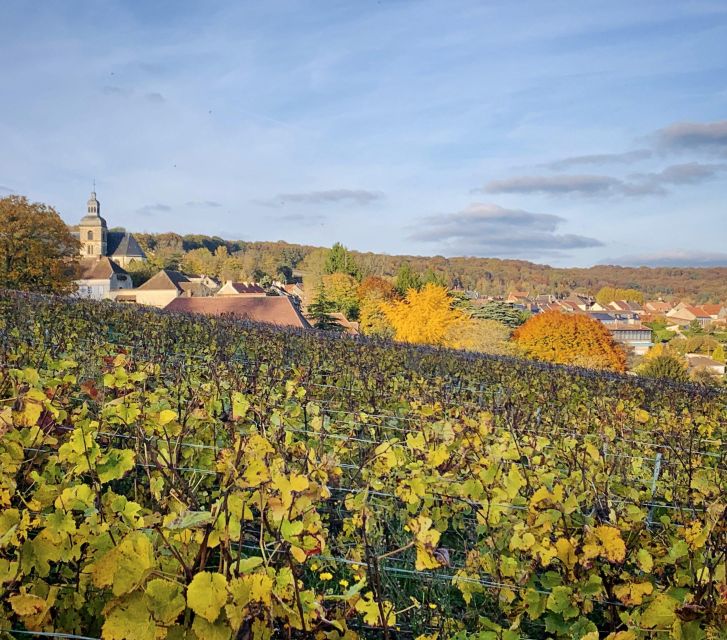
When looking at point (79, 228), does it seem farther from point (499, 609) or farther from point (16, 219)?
point (499, 609)

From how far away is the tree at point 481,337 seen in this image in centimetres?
3253

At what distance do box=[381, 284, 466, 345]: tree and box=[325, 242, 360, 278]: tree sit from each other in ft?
106

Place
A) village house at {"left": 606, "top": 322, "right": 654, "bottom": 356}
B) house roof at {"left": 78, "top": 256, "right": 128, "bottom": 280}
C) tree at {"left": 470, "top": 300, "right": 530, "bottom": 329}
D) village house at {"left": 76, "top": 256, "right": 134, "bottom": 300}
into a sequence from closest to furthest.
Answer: tree at {"left": 470, "top": 300, "right": 530, "bottom": 329} → village house at {"left": 76, "top": 256, "right": 134, "bottom": 300} → house roof at {"left": 78, "top": 256, "right": 128, "bottom": 280} → village house at {"left": 606, "top": 322, "right": 654, "bottom": 356}

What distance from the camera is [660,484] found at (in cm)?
387

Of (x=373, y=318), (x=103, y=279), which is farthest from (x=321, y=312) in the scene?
(x=103, y=279)

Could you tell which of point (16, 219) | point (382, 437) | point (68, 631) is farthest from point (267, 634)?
point (16, 219)

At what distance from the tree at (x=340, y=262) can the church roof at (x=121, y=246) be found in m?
46.9

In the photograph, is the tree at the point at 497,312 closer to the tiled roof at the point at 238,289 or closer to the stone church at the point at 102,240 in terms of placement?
the tiled roof at the point at 238,289

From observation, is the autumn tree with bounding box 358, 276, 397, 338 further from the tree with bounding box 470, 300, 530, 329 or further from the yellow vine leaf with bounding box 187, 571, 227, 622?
the yellow vine leaf with bounding box 187, 571, 227, 622

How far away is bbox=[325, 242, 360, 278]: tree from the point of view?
69.1 metres

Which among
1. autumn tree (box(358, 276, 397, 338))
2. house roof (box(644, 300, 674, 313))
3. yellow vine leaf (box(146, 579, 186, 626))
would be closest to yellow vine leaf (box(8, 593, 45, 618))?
yellow vine leaf (box(146, 579, 186, 626))

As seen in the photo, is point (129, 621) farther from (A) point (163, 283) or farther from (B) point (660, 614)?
(A) point (163, 283)

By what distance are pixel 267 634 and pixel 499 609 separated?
132 cm

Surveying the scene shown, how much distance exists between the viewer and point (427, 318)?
35.3 meters
